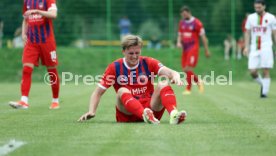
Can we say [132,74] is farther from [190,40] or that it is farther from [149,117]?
[190,40]

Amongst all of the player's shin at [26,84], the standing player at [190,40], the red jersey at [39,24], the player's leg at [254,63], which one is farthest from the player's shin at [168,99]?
the standing player at [190,40]

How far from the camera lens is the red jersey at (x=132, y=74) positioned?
9141mm

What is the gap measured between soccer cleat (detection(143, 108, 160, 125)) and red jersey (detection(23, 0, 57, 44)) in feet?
14.2

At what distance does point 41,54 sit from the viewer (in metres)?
12.8

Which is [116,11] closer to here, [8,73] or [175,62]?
[175,62]

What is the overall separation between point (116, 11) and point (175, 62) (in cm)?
340

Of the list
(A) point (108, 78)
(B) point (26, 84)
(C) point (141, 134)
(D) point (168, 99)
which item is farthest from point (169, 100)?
(B) point (26, 84)

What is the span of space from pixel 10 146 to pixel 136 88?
9.01ft

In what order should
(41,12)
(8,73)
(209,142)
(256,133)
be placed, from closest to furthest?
(209,142) < (256,133) < (41,12) < (8,73)

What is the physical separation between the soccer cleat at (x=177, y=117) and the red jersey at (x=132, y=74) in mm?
654

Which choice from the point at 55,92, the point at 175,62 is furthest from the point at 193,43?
the point at 175,62

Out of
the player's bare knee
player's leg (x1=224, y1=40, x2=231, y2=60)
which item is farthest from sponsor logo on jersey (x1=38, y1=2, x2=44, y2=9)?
player's leg (x1=224, y1=40, x2=231, y2=60)

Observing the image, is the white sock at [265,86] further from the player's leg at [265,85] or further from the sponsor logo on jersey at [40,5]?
the sponsor logo on jersey at [40,5]

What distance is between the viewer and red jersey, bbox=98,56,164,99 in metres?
9.14
